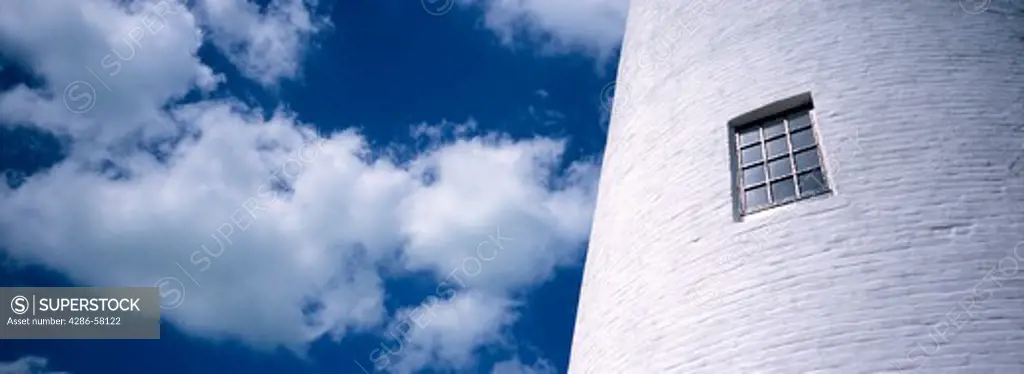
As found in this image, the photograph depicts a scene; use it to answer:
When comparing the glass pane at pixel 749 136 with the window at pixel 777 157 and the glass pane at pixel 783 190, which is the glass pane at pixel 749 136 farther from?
the glass pane at pixel 783 190

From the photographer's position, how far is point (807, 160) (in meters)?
7.61

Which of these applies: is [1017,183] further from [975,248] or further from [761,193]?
Result: [761,193]

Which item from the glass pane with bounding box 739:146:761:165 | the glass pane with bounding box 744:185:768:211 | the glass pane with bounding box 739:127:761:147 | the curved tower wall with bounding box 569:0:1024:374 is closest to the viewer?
the curved tower wall with bounding box 569:0:1024:374

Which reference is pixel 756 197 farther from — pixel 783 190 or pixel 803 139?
pixel 803 139

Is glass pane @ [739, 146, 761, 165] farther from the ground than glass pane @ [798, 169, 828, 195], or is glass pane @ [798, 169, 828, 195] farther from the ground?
glass pane @ [739, 146, 761, 165]

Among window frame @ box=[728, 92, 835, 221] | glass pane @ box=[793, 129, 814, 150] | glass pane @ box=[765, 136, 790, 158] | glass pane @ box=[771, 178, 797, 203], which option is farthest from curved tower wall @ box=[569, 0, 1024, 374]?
glass pane @ box=[765, 136, 790, 158]

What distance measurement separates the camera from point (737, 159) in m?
8.04

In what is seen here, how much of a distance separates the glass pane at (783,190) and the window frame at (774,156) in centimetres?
2

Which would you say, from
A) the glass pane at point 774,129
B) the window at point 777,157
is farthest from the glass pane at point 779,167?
the glass pane at point 774,129

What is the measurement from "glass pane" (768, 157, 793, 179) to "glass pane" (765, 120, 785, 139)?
14.7 inches

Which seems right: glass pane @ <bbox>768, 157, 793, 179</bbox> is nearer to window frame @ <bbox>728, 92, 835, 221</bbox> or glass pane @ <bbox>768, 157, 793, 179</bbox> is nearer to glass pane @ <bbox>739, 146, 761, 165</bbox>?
window frame @ <bbox>728, 92, 835, 221</bbox>

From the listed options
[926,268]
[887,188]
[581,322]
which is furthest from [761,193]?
[581,322]

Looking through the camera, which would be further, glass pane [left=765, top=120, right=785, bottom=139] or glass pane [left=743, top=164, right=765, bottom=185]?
glass pane [left=765, top=120, right=785, bottom=139]

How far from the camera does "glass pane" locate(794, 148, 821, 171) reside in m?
7.52
